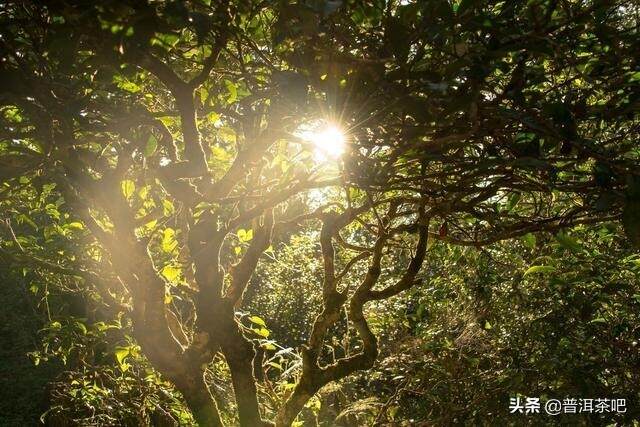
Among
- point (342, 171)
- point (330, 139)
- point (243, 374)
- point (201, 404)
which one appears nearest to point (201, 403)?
point (201, 404)

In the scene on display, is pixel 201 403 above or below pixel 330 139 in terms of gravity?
below

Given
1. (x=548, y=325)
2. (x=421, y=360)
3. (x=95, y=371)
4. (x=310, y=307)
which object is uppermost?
(x=310, y=307)

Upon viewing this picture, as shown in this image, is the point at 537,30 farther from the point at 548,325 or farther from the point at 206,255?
the point at 548,325

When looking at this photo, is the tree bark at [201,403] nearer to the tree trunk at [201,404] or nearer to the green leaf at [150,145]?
the tree trunk at [201,404]

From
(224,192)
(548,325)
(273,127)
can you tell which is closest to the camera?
(273,127)

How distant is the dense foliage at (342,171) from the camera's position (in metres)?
1.56

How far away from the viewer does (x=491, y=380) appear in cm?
516

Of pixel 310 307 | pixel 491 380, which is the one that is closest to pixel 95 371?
pixel 491 380

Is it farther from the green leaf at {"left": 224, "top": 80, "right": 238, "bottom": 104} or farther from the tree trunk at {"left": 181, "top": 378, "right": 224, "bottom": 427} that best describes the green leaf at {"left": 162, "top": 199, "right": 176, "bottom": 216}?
the tree trunk at {"left": 181, "top": 378, "right": 224, "bottom": 427}

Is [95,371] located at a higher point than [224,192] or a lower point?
lower

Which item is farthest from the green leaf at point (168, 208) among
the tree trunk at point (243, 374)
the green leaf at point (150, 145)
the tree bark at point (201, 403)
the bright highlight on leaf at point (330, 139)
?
the bright highlight on leaf at point (330, 139)

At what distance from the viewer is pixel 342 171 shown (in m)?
2.15

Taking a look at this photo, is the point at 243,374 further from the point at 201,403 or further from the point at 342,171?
the point at 342,171

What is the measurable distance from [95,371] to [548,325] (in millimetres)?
3819
